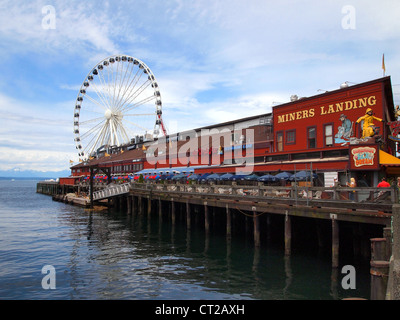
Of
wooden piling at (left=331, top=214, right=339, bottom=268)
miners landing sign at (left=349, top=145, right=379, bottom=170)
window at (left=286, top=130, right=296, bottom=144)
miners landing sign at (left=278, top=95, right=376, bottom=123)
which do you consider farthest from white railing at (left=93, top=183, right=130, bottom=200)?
wooden piling at (left=331, top=214, right=339, bottom=268)

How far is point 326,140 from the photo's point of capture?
2803cm

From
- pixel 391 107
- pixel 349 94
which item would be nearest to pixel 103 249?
pixel 349 94

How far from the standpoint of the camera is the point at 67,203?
64.2 m

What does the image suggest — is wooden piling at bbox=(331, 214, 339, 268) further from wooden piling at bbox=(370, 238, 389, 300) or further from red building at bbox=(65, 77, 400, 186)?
wooden piling at bbox=(370, 238, 389, 300)

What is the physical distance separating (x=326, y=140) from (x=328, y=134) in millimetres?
518

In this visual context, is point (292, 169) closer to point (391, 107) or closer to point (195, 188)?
point (195, 188)

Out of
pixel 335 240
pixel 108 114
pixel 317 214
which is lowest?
pixel 335 240

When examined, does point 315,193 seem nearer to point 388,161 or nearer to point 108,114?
point 388,161

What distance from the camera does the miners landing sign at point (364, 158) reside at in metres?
21.0

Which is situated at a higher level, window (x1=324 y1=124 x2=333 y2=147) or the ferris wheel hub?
the ferris wheel hub

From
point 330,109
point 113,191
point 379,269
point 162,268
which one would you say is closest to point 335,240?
point 379,269

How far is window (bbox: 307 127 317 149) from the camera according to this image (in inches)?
1139

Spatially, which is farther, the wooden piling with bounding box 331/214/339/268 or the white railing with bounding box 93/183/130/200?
the white railing with bounding box 93/183/130/200

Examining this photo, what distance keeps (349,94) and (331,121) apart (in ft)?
8.25
